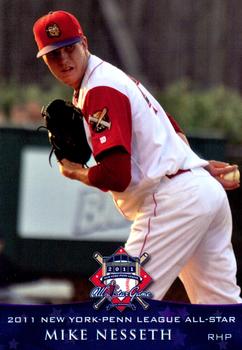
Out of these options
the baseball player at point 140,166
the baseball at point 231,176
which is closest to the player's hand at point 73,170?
the baseball player at point 140,166

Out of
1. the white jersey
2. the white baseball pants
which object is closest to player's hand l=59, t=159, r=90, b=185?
the white jersey

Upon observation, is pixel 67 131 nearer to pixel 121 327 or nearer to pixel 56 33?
pixel 56 33

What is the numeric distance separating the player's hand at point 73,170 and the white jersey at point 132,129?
0.12m

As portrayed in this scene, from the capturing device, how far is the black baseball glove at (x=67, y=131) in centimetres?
540

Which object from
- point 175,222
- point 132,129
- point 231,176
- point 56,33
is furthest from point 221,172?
point 56,33

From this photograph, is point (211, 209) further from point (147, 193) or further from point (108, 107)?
point (108, 107)

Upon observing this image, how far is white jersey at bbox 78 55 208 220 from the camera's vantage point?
520 cm

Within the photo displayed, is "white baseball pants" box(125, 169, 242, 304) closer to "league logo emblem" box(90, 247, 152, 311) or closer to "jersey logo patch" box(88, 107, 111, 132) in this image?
"league logo emblem" box(90, 247, 152, 311)

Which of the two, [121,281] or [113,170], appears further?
[121,281]

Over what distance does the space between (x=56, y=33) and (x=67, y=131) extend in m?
0.38

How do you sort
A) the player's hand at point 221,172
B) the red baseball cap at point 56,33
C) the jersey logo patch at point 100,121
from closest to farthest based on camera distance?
the jersey logo patch at point 100,121
the red baseball cap at point 56,33
the player's hand at point 221,172

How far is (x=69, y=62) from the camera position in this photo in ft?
17.5

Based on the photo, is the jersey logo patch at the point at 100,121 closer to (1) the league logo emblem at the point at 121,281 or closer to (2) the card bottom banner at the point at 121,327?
(1) the league logo emblem at the point at 121,281

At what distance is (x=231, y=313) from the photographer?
215 inches
